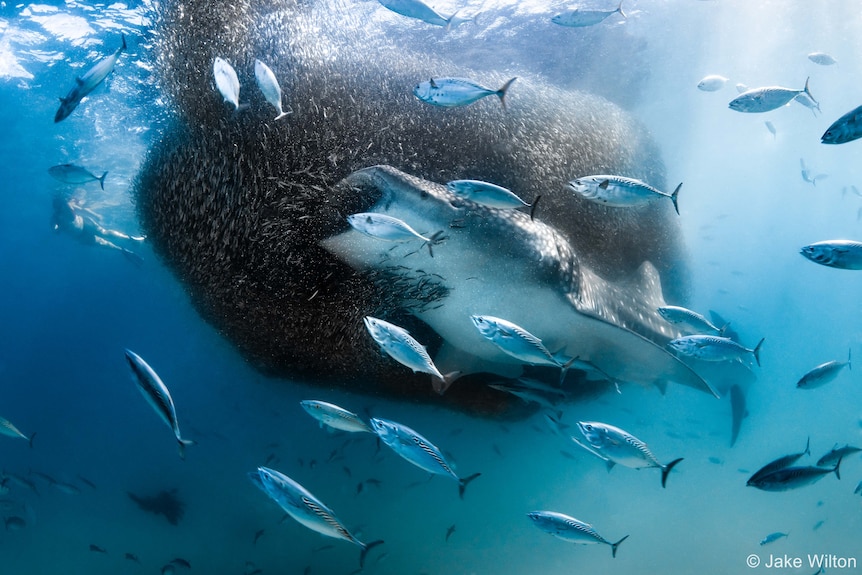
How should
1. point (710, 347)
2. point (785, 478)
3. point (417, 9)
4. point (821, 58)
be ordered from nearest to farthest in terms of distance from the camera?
point (417, 9) → point (785, 478) → point (710, 347) → point (821, 58)

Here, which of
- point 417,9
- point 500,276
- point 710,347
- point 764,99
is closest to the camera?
Answer: point 417,9

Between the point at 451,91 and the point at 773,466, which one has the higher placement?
the point at 451,91

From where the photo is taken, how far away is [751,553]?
2677 cm

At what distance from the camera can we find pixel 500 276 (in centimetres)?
501

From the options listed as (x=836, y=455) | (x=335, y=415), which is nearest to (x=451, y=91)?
(x=335, y=415)

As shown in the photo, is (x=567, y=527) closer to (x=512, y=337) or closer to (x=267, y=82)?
(x=512, y=337)

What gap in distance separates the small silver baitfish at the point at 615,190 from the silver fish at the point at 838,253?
1.32 metres

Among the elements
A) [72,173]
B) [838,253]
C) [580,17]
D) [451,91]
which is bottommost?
[72,173]

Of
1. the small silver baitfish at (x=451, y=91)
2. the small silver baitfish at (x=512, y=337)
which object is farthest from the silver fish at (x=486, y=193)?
the small silver baitfish at (x=512, y=337)

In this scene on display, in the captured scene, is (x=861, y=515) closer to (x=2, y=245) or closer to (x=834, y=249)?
(x=834, y=249)

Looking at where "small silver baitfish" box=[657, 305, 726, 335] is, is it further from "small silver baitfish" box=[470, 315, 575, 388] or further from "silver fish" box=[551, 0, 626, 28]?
"silver fish" box=[551, 0, 626, 28]

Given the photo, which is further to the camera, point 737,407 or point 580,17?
point 737,407

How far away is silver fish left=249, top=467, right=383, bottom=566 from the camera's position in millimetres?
3297

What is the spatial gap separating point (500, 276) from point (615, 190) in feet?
5.68
